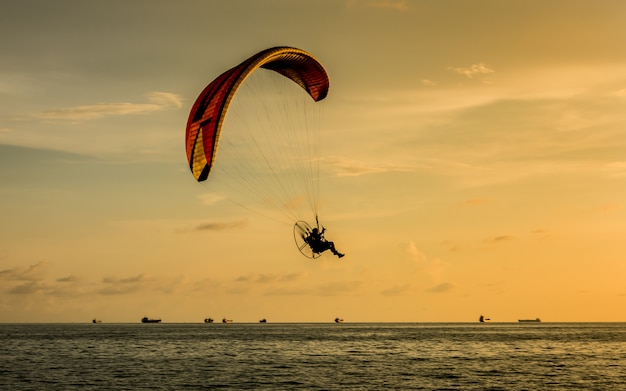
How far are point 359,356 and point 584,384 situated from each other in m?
28.8

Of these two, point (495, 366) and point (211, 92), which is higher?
point (211, 92)

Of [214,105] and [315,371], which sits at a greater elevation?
[214,105]

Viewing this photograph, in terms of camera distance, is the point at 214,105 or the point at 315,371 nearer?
the point at 214,105

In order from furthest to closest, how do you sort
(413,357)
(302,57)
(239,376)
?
(413,357) < (239,376) < (302,57)

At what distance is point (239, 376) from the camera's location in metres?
53.9

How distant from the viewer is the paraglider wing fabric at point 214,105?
3189cm

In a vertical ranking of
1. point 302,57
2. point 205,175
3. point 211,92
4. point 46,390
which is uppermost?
point 302,57

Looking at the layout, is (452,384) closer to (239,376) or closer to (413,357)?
(239,376)

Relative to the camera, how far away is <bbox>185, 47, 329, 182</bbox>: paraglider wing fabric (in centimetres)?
3189

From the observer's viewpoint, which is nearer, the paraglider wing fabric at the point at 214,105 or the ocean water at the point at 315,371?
the paraglider wing fabric at the point at 214,105

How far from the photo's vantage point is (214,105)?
32.5 meters

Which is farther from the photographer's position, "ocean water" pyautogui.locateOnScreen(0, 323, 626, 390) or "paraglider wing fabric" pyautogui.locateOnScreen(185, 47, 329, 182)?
"ocean water" pyautogui.locateOnScreen(0, 323, 626, 390)

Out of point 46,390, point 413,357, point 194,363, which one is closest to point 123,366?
point 194,363

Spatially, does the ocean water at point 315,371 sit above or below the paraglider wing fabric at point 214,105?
below
